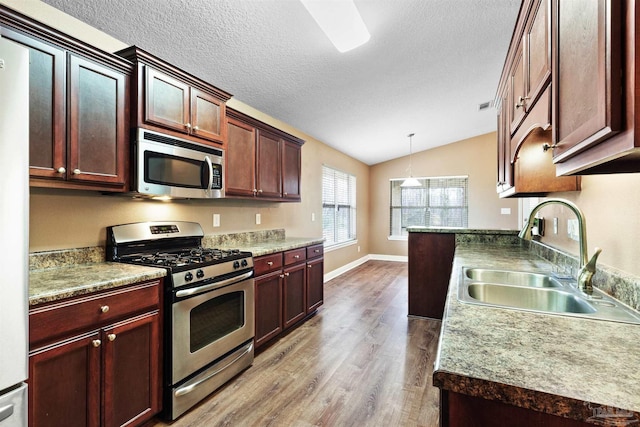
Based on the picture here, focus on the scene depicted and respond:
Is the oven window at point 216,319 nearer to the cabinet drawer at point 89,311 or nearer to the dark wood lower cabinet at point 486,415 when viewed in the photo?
the cabinet drawer at point 89,311

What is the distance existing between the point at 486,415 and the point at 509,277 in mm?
1380

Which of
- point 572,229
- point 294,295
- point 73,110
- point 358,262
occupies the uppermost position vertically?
point 73,110

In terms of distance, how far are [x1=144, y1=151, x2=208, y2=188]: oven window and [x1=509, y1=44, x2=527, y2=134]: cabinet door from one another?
205cm

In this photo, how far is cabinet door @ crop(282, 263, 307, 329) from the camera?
3082mm

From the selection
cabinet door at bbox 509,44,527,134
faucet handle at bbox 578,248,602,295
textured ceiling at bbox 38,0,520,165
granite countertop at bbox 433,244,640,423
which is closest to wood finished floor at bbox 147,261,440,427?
faucet handle at bbox 578,248,602,295

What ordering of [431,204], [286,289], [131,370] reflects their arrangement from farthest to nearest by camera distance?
[431,204]
[286,289]
[131,370]

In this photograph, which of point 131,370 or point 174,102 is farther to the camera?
point 174,102

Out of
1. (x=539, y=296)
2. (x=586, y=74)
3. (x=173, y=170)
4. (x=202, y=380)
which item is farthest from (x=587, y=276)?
(x=173, y=170)

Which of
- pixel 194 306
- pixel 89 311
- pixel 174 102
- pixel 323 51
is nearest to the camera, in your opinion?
pixel 89 311

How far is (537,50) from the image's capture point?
123 cm

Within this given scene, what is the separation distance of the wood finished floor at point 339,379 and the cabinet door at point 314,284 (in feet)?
0.52

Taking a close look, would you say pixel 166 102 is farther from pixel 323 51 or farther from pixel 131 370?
pixel 131 370

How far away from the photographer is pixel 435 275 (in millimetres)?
3469

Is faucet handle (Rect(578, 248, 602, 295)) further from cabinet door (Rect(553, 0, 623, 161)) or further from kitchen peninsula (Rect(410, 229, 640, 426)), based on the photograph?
cabinet door (Rect(553, 0, 623, 161))
